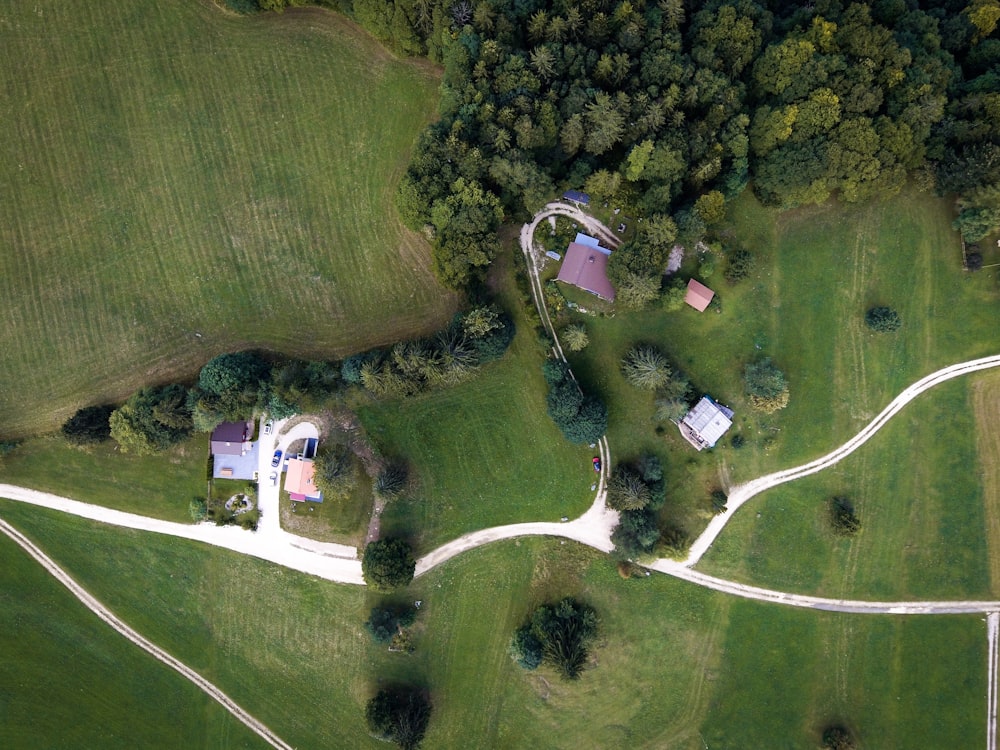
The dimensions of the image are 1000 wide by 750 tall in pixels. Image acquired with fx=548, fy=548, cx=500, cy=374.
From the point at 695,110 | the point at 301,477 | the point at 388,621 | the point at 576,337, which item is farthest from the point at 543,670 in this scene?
the point at 695,110

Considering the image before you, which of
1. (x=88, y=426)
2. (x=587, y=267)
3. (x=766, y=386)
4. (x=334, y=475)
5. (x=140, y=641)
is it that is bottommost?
(x=140, y=641)

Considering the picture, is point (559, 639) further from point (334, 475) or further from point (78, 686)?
point (78, 686)

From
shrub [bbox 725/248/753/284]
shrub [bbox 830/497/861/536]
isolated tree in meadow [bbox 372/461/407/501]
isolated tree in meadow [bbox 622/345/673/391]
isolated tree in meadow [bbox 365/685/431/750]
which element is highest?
shrub [bbox 725/248/753/284]

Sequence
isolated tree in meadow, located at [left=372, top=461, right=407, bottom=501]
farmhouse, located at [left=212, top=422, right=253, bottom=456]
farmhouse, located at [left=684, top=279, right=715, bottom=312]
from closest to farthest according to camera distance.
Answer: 1. farmhouse, located at [left=684, top=279, right=715, bottom=312]
2. isolated tree in meadow, located at [left=372, top=461, right=407, bottom=501]
3. farmhouse, located at [left=212, top=422, right=253, bottom=456]

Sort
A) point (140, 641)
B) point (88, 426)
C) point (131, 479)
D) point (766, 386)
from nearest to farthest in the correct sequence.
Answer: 1. point (766, 386)
2. point (88, 426)
3. point (131, 479)
4. point (140, 641)

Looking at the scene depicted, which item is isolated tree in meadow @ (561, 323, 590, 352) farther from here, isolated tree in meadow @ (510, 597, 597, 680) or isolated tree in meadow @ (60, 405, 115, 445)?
isolated tree in meadow @ (60, 405, 115, 445)

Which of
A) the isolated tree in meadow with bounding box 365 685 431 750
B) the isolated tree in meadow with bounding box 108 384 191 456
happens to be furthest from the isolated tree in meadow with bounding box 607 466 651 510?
the isolated tree in meadow with bounding box 108 384 191 456

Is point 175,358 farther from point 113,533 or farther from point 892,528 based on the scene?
point 892,528
